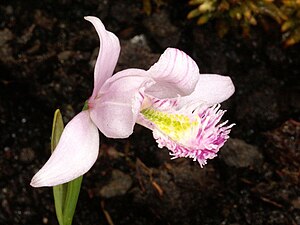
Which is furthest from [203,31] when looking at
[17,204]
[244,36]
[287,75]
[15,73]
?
[17,204]

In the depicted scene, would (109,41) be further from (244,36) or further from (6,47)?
(244,36)

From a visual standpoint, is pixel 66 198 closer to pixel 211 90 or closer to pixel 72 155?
pixel 72 155

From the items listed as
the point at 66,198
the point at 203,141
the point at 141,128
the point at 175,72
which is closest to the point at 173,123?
the point at 203,141

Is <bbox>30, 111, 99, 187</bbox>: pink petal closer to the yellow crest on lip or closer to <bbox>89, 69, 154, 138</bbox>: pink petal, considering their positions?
<bbox>89, 69, 154, 138</bbox>: pink petal

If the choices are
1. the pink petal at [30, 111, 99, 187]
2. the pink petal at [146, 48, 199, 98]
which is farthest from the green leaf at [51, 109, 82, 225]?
the pink petal at [146, 48, 199, 98]

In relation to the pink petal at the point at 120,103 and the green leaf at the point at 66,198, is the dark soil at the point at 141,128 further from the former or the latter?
the pink petal at the point at 120,103

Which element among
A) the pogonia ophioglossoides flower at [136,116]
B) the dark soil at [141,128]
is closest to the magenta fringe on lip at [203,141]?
the pogonia ophioglossoides flower at [136,116]
